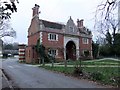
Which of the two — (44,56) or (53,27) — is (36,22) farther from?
(44,56)

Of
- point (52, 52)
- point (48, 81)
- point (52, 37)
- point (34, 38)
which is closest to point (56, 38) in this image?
point (52, 37)

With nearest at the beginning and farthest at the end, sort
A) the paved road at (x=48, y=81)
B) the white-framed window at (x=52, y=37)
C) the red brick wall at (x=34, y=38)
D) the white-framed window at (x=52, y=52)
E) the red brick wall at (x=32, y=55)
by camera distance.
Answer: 1. the paved road at (x=48, y=81)
2. the red brick wall at (x=32, y=55)
3. the white-framed window at (x=52, y=52)
4. the white-framed window at (x=52, y=37)
5. the red brick wall at (x=34, y=38)

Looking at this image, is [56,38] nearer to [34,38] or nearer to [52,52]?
[52,52]

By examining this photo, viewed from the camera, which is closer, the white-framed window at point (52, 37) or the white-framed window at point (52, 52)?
the white-framed window at point (52, 52)

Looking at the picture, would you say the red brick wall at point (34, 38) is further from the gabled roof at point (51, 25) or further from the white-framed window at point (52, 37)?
the gabled roof at point (51, 25)

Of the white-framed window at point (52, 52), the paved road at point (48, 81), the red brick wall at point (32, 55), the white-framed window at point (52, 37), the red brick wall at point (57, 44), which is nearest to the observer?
the paved road at point (48, 81)

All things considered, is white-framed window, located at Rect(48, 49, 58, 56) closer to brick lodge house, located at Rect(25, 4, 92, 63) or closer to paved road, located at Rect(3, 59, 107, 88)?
brick lodge house, located at Rect(25, 4, 92, 63)

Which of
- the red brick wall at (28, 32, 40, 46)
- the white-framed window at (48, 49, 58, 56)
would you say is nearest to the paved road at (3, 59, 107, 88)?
the white-framed window at (48, 49, 58, 56)

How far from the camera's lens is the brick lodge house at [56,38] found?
184 ft

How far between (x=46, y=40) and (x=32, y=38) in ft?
26.0

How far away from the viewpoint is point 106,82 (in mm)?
17641

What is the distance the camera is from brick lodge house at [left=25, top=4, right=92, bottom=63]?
184 ft

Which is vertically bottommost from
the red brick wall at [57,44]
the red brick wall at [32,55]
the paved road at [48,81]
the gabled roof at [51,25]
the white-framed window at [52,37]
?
the paved road at [48,81]

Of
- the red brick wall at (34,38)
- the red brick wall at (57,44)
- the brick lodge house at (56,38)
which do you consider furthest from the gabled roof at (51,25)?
the red brick wall at (34,38)
